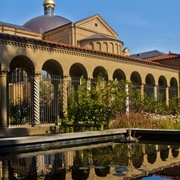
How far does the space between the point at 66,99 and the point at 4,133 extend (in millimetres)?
4652

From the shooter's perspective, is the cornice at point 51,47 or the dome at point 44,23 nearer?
the cornice at point 51,47

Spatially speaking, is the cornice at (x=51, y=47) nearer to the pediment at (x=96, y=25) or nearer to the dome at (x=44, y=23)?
the pediment at (x=96, y=25)

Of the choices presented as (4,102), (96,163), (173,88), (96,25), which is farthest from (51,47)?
(96,25)

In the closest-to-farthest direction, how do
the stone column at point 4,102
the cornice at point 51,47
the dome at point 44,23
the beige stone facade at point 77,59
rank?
the stone column at point 4,102 < the cornice at point 51,47 < the beige stone facade at point 77,59 < the dome at point 44,23

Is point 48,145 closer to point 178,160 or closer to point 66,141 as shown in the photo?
point 66,141

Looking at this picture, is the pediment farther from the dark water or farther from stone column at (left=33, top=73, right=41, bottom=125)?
the dark water

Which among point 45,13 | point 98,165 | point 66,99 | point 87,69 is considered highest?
point 45,13

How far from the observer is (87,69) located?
19672 millimetres

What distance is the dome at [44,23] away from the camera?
133ft

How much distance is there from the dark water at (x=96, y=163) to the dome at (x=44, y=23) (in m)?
32.7

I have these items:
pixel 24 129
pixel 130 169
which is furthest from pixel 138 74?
pixel 130 169

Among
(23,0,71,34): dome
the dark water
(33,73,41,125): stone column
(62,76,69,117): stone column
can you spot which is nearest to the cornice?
(33,73,41,125): stone column

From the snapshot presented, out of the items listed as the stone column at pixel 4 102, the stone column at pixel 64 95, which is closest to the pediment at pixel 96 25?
the stone column at pixel 64 95

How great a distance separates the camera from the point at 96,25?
36.3 metres
